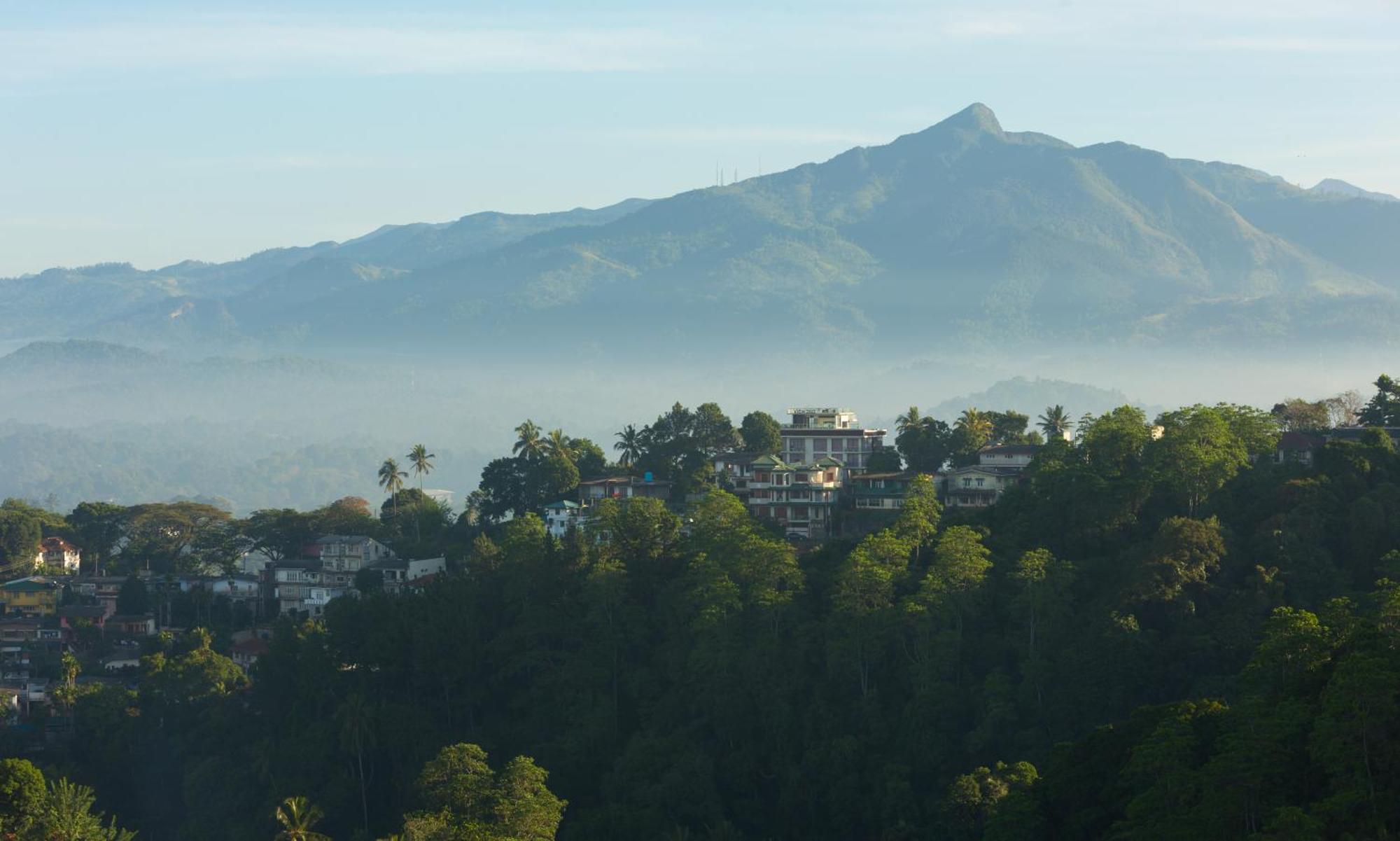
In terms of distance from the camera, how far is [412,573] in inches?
2906

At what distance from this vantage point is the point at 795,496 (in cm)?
6894

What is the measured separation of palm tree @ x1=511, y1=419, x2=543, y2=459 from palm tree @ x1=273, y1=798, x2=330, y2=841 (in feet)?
88.4

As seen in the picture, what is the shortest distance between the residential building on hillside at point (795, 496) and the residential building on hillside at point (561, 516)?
27.4 ft

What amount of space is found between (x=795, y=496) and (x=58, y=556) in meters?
A: 38.5

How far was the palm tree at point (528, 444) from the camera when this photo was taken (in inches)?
3105

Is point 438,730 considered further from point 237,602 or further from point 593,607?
point 237,602

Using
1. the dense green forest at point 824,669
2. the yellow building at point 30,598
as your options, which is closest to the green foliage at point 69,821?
the dense green forest at point 824,669

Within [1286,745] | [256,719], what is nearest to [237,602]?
[256,719]

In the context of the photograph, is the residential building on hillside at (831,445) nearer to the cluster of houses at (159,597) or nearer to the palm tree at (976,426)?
the palm tree at (976,426)

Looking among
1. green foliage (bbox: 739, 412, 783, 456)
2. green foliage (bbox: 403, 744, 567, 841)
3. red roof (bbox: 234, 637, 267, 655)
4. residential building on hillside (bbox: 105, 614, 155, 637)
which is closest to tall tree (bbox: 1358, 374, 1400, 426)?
green foliage (bbox: 739, 412, 783, 456)

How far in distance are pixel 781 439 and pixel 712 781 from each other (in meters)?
25.3

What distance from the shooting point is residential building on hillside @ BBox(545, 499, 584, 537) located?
73.4m

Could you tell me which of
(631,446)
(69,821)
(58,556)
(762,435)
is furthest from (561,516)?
(69,821)

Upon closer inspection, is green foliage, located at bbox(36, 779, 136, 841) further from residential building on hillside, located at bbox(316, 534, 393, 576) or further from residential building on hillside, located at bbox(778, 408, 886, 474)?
residential building on hillside, located at bbox(778, 408, 886, 474)
